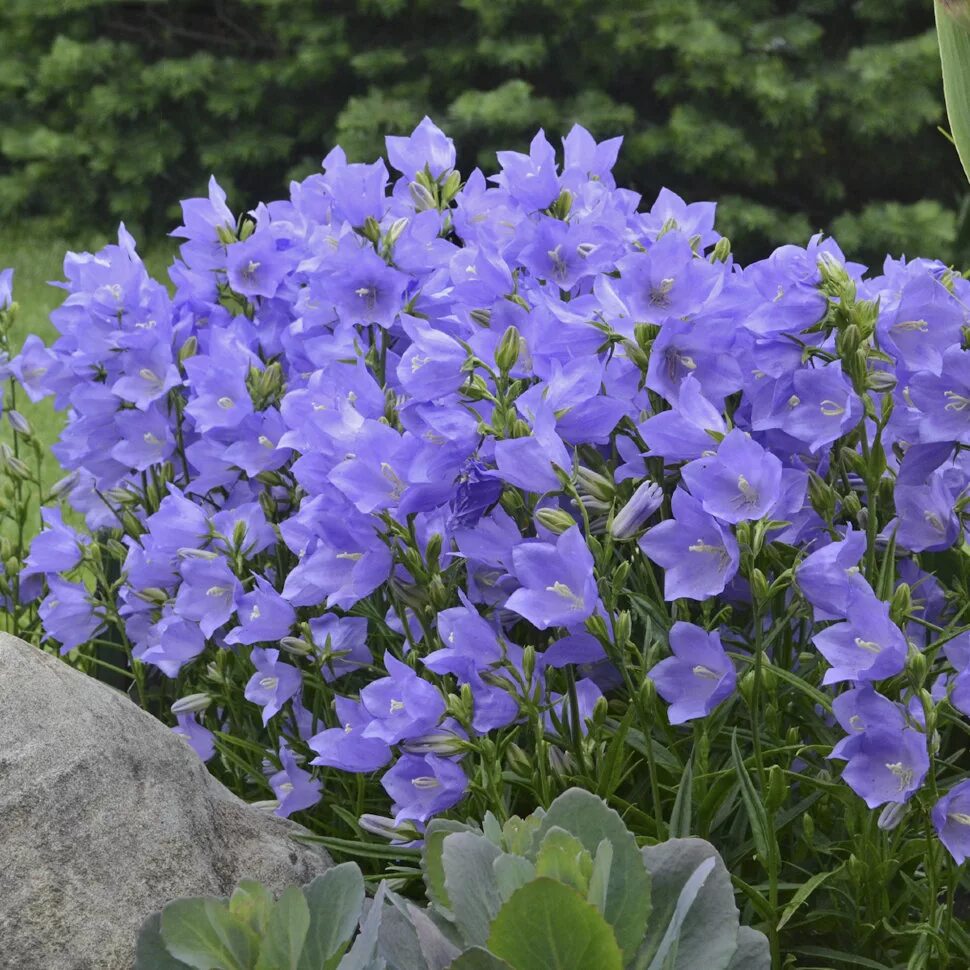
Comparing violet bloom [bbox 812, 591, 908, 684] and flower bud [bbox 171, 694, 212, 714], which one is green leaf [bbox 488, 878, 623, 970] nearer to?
violet bloom [bbox 812, 591, 908, 684]

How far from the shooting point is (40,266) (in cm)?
811

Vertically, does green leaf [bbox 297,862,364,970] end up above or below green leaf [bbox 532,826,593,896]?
below

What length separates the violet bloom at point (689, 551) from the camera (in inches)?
55.2

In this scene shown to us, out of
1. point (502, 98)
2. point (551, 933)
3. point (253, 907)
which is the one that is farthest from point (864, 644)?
point (502, 98)

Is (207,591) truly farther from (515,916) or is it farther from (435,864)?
(515,916)

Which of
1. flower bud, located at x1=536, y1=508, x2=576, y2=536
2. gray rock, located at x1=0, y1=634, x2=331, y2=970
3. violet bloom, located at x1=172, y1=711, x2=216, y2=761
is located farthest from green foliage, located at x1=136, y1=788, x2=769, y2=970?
violet bloom, located at x1=172, y1=711, x2=216, y2=761

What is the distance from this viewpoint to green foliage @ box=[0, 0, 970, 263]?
22.6 feet

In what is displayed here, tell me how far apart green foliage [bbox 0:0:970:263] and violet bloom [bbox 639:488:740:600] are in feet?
17.7

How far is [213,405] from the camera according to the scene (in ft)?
6.27

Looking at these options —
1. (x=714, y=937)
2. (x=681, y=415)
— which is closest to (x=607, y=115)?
(x=681, y=415)

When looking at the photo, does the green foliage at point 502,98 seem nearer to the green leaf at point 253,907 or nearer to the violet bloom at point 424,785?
the violet bloom at point 424,785

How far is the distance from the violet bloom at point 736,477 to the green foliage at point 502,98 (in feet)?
17.7

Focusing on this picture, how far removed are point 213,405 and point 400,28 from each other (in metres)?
6.88

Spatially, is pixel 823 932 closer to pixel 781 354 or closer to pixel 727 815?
pixel 727 815
